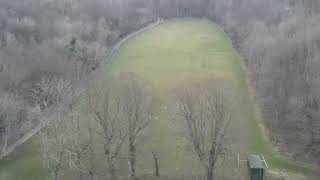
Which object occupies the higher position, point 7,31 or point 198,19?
point 198,19

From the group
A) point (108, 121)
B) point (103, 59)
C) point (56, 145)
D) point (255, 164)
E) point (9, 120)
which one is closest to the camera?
point (255, 164)

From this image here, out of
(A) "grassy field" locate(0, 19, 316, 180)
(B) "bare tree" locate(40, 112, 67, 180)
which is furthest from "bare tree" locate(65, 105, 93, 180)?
(A) "grassy field" locate(0, 19, 316, 180)

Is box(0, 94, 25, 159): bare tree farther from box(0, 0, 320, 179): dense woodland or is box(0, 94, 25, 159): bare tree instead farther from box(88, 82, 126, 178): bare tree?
box(88, 82, 126, 178): bare tree

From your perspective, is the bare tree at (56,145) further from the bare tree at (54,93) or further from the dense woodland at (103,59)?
A: the bare tree at (54,93)

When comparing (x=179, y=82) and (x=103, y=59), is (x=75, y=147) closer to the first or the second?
(x=179, y=82)

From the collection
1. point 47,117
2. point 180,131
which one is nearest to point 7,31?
point 47,117

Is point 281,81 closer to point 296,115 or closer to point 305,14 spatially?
point 296,115

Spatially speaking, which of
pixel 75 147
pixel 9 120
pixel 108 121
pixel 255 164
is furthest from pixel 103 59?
pixel 255 164
